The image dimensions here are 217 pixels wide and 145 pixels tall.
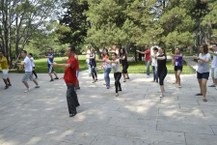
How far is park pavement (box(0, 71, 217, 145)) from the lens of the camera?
4.89m

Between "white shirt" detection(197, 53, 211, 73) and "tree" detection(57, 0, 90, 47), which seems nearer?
"white shirt" detection(197, 53, 211, 73)

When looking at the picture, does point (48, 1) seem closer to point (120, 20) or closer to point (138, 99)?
point (120, 20)

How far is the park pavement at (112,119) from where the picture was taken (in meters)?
4.89

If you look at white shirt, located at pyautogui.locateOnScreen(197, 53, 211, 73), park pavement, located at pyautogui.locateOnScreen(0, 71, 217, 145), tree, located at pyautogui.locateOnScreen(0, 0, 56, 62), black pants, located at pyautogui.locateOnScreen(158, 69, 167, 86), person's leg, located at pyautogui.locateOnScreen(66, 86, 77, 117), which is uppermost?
tree, located at pyautogui.locateOnScreen(0, 0, 56, 62)

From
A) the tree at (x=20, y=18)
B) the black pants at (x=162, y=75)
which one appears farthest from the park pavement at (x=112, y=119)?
the tree at (x=20, y=18)

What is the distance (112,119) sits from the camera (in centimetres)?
612

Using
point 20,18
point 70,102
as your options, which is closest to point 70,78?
point 70,102

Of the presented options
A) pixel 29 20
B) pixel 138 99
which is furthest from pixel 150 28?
pixel 138 99

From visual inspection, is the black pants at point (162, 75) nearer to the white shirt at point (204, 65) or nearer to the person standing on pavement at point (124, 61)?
the white shirt at point (204, 65)

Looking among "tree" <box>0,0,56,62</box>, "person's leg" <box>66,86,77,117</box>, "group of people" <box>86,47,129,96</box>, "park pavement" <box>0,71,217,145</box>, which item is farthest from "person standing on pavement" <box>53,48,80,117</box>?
"tree" <box>0,0,56,62</box>

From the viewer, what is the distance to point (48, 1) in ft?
75.2

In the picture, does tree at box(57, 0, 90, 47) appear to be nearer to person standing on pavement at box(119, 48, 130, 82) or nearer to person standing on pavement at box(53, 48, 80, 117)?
person standing on pavement at box(119, 48, 130, 82)

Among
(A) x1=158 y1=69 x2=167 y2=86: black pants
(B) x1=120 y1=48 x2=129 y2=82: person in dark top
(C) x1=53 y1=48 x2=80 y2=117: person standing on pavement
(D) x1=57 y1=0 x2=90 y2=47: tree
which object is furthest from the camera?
(D) x1=57 y1=0 x2=90 y2=47: tree

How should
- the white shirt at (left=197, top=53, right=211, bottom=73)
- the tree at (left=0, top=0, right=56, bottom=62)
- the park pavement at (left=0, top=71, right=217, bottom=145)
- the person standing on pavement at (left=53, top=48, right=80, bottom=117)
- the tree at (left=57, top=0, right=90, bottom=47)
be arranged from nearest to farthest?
the park pavement at (left=0, top=71, right=217, bottom=145) → the person standing on pavement at (left=53, top=48, right=80, bottom=117) → the white shirt at (left=197, top=53, right=211, bottom=73) → the tree at (left=0, top=0, right=56, bottom=62) → the tree at (left=57, top=0, right=90, bottom=47)
